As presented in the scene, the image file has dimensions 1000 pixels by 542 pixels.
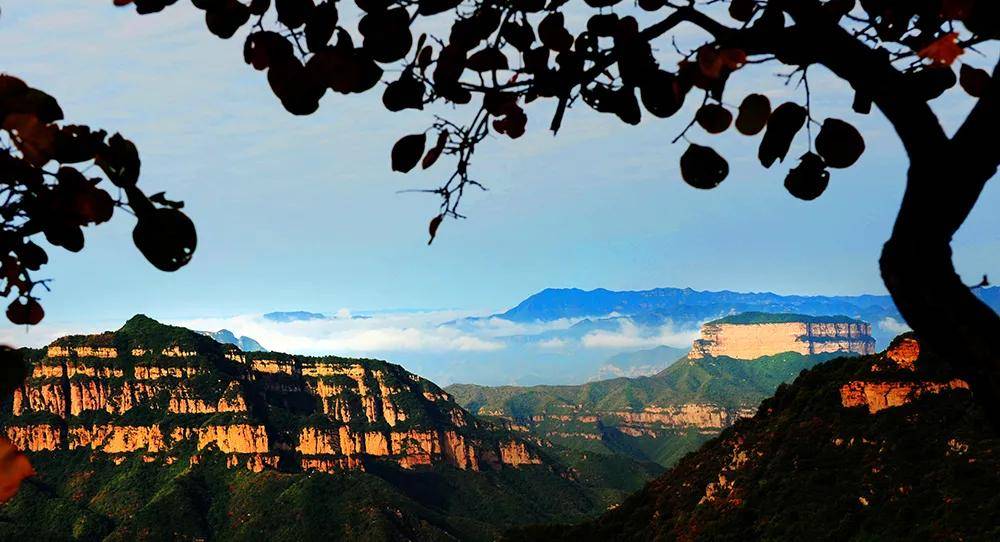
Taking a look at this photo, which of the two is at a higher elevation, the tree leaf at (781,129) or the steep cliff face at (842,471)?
the tree leaf at (781,129)

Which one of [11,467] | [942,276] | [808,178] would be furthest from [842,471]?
[11,467]

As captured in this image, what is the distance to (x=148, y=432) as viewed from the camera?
19800cm

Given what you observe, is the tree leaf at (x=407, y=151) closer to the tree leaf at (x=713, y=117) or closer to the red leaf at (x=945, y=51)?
the tree leaf at (x=713, y=117)

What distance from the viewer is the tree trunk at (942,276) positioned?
330 cm

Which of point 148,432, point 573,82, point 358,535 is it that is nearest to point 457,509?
point 358,535

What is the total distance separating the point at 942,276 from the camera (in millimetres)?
3375

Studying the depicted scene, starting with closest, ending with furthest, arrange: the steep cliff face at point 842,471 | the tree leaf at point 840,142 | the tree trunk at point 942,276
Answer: the tree trunk at point 942,276
the tree leaf at point 840,142
the steep cliff face at point 842,471

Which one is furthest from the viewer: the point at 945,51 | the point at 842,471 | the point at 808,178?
the point at 842,471

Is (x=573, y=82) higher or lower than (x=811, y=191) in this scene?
higher

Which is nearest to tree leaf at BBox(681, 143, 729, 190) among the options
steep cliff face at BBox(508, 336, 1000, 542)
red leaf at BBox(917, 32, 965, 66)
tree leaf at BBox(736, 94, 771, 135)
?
tree leaf at BBox(736, 94, 771, 135)

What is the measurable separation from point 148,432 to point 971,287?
21539 centimetres

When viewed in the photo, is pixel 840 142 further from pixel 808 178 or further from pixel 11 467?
pixel 11 467

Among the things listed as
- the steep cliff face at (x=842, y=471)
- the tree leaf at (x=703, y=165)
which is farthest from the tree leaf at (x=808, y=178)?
the steep cliff face at (x=842, y=471)

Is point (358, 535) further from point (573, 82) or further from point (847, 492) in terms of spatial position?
point (573, 82)
